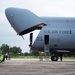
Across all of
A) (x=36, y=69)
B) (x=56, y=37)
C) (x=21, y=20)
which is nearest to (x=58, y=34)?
(x=56, y=37)

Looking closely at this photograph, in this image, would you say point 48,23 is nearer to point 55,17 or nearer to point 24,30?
point 55,17

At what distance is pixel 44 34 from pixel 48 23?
1.32 metres

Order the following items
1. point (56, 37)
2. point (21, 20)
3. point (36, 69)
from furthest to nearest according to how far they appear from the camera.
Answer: point (56, 37) < point (21, 20) < point (36, 69)

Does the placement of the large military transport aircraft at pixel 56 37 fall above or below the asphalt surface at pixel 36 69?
above

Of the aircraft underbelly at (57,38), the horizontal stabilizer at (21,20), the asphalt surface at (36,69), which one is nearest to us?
the asphalt surface at (36,69)

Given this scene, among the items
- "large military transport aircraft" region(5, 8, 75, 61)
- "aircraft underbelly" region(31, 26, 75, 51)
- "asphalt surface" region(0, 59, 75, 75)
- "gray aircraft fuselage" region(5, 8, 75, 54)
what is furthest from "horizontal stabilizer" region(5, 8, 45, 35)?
"asphalt surface" region(0, 59, 75, 75)

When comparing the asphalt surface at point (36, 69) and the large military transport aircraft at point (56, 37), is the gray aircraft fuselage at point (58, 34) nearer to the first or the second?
the large military transport aircraft at point (56, 37)

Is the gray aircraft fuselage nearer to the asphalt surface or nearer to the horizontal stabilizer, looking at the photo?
the horizontal stabilizer

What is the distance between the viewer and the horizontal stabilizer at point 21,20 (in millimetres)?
27203

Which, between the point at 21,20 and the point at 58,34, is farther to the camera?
the point at 58,34

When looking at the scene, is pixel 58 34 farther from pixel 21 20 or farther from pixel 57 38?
pixel 21 20

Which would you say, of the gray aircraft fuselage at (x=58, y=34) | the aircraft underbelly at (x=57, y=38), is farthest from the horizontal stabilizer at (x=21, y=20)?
the aircraft underbelly at (x=57, y=38)

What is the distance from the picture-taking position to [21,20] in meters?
27.7

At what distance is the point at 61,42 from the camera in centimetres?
3450
